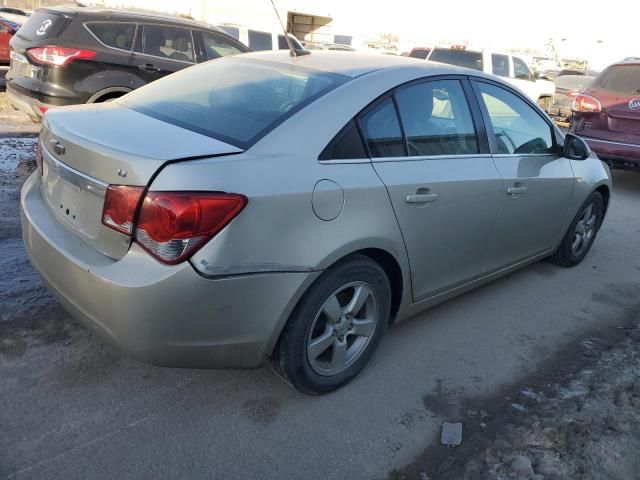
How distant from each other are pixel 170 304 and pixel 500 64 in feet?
40.6

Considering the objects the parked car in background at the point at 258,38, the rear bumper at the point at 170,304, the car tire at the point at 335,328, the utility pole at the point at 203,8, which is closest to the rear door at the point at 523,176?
the car tire at the point at 335,328

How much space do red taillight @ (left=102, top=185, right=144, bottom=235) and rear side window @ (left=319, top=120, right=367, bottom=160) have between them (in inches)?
31.8

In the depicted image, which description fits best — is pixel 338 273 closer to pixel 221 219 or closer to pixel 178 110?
pixel 221 219

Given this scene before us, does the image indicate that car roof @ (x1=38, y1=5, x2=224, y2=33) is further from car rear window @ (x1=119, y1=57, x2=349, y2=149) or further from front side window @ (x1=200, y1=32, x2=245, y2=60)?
car rear window @ (x1=119, y1=57, x2=349, y2=149)

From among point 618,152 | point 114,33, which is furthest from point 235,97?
point 618,152

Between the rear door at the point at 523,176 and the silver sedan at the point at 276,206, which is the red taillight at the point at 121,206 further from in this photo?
the rear door at the point at 523,176

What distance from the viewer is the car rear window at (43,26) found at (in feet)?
21.6

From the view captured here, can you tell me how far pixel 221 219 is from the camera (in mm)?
2160

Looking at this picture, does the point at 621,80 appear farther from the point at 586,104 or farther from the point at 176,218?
the point at 176,218

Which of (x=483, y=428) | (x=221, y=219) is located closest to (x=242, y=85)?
(x=221, y=219)

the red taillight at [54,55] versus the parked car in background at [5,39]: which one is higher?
the red taillight at [54,55]

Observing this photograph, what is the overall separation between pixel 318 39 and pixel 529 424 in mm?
24440

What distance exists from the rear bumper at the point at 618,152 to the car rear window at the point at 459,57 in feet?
17.1

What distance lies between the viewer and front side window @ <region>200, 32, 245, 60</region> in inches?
311
